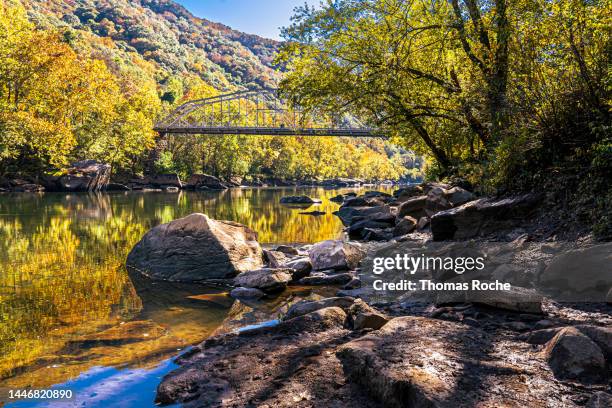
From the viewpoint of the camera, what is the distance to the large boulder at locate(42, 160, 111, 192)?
1766 inches

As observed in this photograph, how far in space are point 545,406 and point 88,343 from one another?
15.4ft

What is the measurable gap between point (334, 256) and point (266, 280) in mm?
2326

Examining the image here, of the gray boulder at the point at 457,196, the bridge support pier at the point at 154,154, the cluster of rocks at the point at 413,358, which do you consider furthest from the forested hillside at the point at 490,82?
the bridge support pier at the point at 154,154

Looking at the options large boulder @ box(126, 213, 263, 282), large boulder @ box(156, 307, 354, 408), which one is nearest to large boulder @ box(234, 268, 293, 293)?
large boulder @ box(126, 213, 263, 282)

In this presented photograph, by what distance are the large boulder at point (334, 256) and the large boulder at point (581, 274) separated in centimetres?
416

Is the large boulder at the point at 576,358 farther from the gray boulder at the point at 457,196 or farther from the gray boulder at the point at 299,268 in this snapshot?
the gray boulder at the point at 457,196

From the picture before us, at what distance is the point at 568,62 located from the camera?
821 centimetres

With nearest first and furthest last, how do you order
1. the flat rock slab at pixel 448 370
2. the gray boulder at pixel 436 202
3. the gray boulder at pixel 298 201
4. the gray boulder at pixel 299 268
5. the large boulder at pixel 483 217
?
the flat rock slab at pixel 448 370, the gray boulder at pixel 299 268, the large boulder at pixel 483 217, the gray boulder at pixel 436 202, the gray boulder at pixel 298 201

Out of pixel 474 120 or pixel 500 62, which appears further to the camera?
pixel 474 120

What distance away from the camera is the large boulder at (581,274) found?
5480 millimetres

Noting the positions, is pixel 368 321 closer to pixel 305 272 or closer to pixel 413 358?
pixel 413 358

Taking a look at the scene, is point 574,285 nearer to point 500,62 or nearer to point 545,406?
point 545,406

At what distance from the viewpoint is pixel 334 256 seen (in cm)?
987

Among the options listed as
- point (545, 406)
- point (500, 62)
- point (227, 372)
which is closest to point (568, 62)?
point (500, 62)
